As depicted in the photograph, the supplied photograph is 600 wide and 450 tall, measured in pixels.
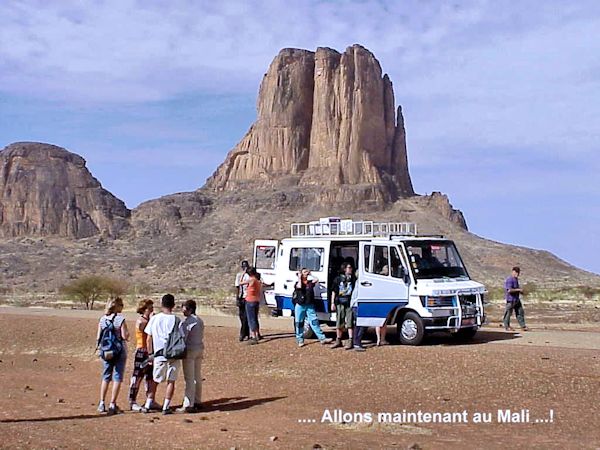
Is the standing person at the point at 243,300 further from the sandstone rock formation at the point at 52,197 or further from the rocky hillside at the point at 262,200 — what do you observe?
the sandstone rock formation at the point at 52,197

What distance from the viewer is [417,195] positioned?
117250mm

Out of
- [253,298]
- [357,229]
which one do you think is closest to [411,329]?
[357,229]

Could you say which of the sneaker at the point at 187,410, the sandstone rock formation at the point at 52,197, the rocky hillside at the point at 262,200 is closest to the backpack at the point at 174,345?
the sneaker at the point at 187,410

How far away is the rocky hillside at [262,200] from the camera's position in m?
92.6

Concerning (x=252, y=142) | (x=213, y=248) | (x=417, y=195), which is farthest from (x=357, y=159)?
(x=213, y=248)

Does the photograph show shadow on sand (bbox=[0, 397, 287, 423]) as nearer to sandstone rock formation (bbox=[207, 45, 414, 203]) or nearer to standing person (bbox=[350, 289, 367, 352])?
standing person (bbox=[350, 289, 367, 352])

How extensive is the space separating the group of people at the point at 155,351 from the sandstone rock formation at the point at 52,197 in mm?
100201

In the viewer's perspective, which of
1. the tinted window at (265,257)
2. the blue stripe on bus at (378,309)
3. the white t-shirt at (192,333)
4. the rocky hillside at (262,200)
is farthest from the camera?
the rocky hillside at (262,200)

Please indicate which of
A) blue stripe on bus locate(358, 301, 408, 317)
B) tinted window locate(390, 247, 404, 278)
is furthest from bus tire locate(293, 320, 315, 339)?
tinted window locate(390, 247, 404, 278)

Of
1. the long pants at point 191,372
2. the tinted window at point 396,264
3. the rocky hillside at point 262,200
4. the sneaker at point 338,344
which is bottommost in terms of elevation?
the long pants at point 191,372

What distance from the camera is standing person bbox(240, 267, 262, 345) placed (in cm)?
1758

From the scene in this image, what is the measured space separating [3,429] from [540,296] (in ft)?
162

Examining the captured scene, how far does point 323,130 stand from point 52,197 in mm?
41566

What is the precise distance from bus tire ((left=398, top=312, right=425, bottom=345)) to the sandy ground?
1.91 ft
